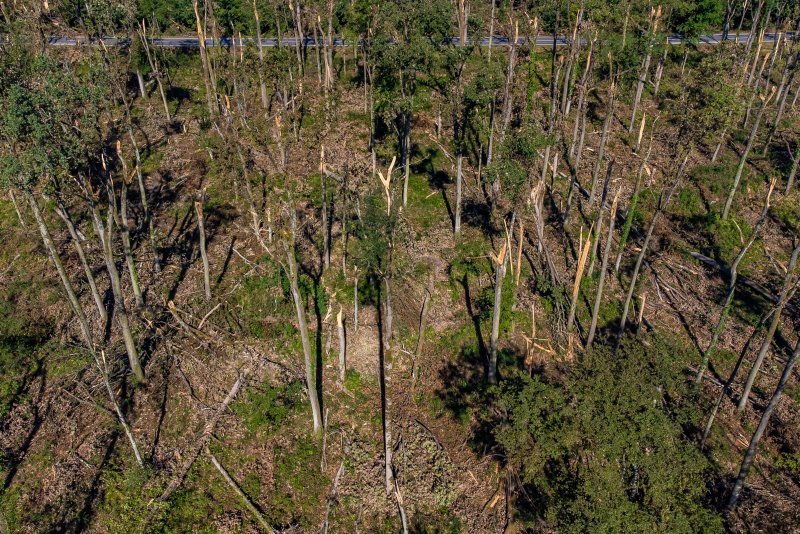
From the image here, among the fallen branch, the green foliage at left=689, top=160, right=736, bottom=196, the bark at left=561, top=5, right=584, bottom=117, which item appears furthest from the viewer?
the green foliage at left=689, top=160, right=736, bottom=196

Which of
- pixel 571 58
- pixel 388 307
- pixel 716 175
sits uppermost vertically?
pixel 571 58

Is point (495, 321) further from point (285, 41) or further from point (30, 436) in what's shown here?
point (285, 41)

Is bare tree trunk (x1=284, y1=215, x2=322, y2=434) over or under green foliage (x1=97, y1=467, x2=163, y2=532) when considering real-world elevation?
over

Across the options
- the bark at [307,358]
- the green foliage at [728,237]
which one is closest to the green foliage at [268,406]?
the bark at [307,358]

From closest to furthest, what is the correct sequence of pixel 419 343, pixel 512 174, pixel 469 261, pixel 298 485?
1. pixel 298 485
2. pixel 512 174
3. pixel 419 343
4. pixel 469 261

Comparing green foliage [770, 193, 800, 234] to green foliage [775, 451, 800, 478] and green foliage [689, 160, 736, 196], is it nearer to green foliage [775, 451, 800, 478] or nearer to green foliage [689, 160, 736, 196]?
green foliage [689, 160, 736, 196]

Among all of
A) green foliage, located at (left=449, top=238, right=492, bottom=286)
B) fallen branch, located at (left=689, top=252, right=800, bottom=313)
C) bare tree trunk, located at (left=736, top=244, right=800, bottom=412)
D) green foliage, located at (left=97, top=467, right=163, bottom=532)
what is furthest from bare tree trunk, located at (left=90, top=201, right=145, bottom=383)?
fallen branch, located at (left=689, top=252, right=800, bottom=313)

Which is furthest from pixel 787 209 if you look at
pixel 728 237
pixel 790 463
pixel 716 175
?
pixel 790 463

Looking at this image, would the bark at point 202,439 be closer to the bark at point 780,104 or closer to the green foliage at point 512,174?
the green foliage at point 512,174

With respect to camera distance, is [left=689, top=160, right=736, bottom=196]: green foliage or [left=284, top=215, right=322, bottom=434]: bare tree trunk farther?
[left=689, top=160, right=736, bottom=196]: green foliage
